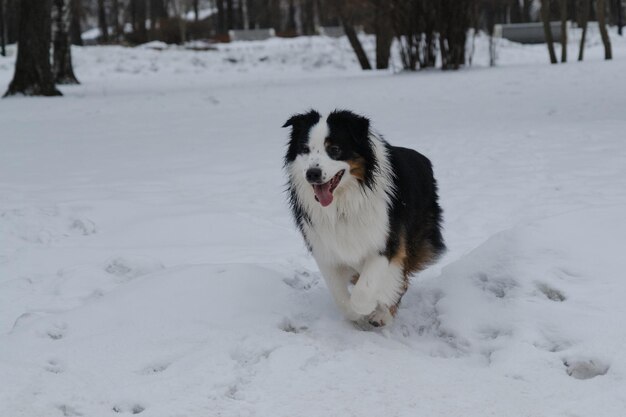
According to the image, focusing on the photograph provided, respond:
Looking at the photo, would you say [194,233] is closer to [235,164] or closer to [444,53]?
[235,164]

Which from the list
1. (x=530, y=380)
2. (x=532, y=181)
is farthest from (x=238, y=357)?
(x=532, y=181)

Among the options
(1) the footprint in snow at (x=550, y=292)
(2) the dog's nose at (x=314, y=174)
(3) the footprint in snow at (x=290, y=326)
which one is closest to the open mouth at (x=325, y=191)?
(2) the dog's nose at (x=314, y=174)

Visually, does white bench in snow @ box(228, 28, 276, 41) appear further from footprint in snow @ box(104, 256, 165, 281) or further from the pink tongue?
the pink tongue

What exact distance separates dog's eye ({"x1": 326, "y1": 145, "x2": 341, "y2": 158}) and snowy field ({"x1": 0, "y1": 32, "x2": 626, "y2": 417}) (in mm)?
929

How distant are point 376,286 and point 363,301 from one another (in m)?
0.11

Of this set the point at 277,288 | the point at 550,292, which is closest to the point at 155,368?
the point at 277,288

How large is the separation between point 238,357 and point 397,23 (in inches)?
721

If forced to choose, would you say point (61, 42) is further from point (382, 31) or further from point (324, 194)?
point (324, 194)

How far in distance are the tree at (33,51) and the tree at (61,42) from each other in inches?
170

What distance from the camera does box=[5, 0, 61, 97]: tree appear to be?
1579 centimetres

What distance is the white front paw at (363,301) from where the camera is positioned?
4297mm

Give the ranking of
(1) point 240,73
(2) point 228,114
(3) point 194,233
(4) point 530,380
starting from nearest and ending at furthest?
(4) point 530,380 < (3) point 194,233 < (2) point 228,114 < (1) point 240,73

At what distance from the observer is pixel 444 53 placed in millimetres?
20812

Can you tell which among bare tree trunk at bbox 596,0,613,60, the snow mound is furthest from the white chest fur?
bare tree trunk at bbox 596,0,613,60
